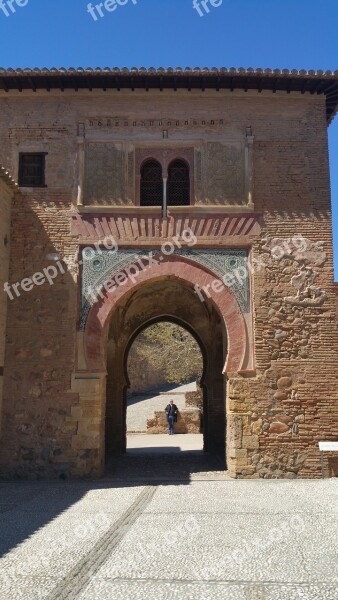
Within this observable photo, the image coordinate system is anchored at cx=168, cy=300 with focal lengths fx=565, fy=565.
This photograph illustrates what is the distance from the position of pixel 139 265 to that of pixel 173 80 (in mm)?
3456

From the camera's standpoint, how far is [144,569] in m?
4.66

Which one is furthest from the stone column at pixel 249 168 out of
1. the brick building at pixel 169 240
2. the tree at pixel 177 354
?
the tree at pixel 177 354

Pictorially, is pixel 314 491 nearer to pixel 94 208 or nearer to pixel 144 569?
pixel 144 569

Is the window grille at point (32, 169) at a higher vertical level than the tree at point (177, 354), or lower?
higher

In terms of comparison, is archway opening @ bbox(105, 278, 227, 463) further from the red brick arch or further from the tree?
the tree

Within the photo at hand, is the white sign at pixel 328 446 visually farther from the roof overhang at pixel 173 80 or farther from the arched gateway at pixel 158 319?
the roof overhang at pixel 173 80

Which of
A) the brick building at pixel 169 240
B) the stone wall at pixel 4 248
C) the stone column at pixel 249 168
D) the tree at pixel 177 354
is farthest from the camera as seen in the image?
the tree at pixel 177 354

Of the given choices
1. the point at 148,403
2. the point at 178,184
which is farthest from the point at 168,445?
the point at 148,403

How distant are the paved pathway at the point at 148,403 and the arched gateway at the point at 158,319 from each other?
8860 mm

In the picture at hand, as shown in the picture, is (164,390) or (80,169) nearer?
(80,169)

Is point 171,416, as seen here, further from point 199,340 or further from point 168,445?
point 199,340

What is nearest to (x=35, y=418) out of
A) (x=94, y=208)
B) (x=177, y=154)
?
(x=94, y=208)

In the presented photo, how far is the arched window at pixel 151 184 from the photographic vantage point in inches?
414

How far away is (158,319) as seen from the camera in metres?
15.1
